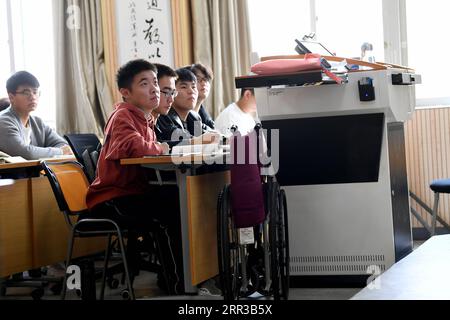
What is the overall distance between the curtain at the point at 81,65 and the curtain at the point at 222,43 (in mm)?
790

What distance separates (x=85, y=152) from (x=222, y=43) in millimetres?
1762

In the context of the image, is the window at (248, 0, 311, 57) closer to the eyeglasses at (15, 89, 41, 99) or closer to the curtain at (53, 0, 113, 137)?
the curtain at (53, 0, 113, 137)

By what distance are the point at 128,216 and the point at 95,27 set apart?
2638 millimetres

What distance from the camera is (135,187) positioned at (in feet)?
9.34

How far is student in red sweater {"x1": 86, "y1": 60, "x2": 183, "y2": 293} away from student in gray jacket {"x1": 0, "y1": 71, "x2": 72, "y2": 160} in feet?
3.47

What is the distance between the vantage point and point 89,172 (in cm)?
332

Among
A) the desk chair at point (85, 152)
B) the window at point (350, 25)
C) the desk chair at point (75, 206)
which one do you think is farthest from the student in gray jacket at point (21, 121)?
the window at point (350, 25)

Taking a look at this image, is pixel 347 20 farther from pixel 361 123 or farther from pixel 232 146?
pixel 232 146

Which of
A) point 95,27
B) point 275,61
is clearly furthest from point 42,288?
point 95,27

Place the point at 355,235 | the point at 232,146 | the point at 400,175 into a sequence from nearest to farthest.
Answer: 1. the point at 232,146
2. the point at 355,235
3. the point at 400,175

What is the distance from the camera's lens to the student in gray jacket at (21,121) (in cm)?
370

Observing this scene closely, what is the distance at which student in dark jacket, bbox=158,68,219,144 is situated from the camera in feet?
10.8

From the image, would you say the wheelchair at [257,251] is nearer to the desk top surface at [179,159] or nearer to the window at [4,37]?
the desk top surface at [179,159]

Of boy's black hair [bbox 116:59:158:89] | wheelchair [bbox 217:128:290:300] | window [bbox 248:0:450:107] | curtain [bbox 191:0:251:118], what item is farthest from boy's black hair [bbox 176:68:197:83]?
window [bbox 248:0:450:107]
